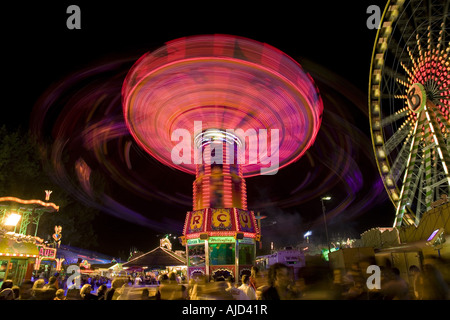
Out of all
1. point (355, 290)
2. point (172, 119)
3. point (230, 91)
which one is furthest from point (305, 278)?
point (172, 119)


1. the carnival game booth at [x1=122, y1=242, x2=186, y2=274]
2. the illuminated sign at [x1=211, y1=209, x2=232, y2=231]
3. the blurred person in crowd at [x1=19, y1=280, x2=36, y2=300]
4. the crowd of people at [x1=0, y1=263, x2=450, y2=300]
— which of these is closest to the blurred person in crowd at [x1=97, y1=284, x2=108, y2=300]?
the crowd of people at [x1=0, y1=263, x2=450, y2=300]

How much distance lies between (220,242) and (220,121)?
1047cm

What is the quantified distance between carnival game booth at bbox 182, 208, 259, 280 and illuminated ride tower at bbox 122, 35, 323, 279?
0.27ft

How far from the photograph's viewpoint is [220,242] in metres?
24.4

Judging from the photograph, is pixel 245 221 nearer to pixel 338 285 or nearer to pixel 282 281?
pixel 338 285

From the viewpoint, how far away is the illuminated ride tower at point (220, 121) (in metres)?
19.3

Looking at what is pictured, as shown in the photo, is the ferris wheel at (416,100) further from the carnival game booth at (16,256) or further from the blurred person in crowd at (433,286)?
the carnival game booth at (16,256)

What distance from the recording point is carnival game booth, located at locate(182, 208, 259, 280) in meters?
24.2

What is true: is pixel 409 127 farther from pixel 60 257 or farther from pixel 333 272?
pixel 60 257

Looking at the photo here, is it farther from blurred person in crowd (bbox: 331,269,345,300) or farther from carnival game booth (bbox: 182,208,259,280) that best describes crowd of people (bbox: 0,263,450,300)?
carnival game booth (bbox: 182,208,259,280)

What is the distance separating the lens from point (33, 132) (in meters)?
33.9
